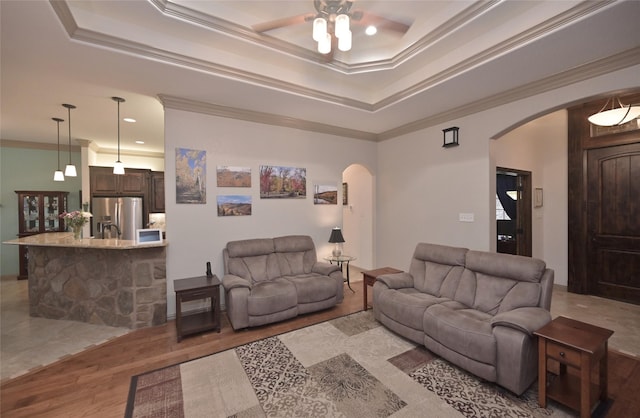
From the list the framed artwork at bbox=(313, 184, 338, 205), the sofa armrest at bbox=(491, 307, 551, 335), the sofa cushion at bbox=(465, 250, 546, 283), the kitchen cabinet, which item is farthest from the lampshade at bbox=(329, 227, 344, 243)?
the kitchen cabinet

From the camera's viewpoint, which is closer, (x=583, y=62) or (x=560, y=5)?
(x=560, y=5)

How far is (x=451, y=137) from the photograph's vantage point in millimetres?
4059

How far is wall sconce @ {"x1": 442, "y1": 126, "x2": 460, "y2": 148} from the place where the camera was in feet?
13.2

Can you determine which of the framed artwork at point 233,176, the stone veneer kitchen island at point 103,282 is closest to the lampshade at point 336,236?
the framed artwork at point 233,176

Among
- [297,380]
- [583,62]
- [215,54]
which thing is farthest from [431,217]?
[215,54]

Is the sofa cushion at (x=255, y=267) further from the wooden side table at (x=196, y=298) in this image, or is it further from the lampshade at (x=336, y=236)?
the lampshade at (x=336, y=236)

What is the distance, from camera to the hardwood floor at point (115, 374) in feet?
6.64

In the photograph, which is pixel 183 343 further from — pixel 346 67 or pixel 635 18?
pixel 635 18

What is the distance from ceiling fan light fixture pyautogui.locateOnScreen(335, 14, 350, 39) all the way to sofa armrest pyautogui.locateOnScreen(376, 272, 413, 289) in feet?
8.59

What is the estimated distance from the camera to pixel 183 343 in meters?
2.96

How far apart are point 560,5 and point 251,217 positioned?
398cm

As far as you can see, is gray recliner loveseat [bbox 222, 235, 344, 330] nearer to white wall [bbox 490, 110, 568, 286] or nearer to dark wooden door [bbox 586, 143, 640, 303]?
white wall [bbox 490, 110, 568, 286]

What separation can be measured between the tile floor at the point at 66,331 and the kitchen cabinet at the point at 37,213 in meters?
1.62

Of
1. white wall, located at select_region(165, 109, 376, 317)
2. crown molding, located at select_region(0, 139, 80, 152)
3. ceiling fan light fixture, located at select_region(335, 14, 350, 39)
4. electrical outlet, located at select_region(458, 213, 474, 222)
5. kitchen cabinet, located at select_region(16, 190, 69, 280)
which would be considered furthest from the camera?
crown molding, located at select_region(0, 139, 80, 152)
